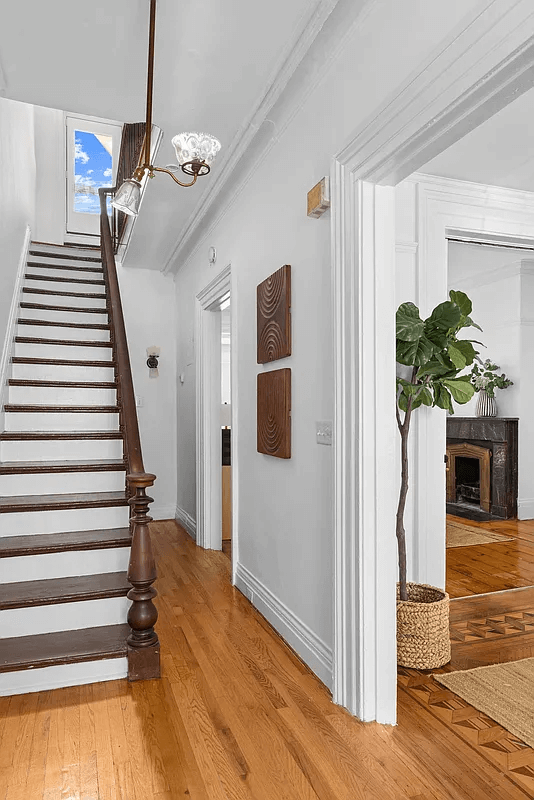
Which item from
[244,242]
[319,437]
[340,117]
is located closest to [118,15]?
[340,117]

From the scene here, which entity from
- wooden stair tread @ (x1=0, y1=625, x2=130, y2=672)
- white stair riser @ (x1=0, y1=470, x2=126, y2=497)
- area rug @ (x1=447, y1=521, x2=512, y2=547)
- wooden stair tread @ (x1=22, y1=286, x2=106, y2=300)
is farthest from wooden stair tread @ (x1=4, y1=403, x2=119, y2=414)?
area rug @ (x1=447, y1=521, x2=512, y2=547)

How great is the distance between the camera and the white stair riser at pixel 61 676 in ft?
7.57

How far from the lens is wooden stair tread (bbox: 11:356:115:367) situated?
13.6 ft

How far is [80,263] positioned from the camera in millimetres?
5738

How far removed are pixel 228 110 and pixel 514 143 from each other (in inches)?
56.0

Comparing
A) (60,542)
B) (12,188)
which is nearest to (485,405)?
(60,542)

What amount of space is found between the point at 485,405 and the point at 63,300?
14.5 ft

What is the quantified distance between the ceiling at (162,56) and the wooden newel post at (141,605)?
1.79 m

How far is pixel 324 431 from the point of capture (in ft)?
7.65

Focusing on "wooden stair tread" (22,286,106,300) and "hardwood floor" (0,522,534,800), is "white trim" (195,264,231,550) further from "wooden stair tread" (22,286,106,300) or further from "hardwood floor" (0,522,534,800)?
"hardwood floor" (0,522,534,800)

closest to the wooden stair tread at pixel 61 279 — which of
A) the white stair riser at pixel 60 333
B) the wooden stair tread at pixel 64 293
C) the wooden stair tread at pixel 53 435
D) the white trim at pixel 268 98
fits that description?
the wooden stair tread at pixel 64 293

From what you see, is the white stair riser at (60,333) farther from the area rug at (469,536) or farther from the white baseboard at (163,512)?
the area rug at (469,536)

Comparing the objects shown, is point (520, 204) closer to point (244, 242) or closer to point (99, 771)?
point (244, 242)

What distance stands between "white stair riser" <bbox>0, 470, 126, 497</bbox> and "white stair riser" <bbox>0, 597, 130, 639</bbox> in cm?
93
